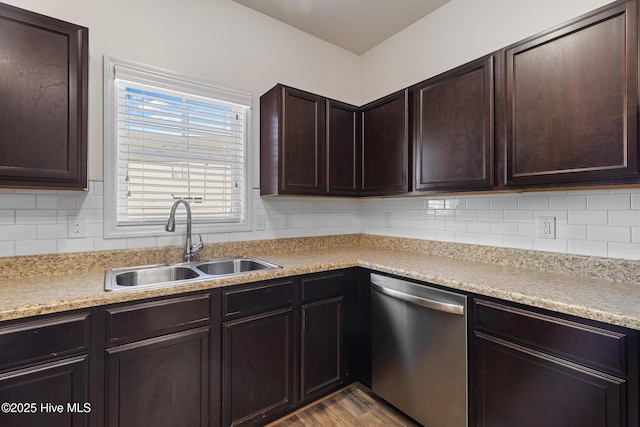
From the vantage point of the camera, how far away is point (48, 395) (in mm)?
1167

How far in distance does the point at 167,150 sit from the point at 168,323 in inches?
46.5

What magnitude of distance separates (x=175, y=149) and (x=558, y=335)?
91.8 inches

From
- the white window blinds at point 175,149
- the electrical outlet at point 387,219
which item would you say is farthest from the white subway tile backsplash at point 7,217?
the electrical outlet at point 387,219

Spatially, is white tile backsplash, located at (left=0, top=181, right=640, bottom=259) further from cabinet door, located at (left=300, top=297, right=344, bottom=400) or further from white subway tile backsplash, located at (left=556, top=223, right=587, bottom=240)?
cabinet door, located at (left=300, top=297, right=344, bottom=400)

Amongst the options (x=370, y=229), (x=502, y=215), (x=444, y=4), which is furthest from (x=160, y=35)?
(x=502, y=215)

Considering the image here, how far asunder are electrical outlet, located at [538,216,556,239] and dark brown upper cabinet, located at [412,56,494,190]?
1.39 ft

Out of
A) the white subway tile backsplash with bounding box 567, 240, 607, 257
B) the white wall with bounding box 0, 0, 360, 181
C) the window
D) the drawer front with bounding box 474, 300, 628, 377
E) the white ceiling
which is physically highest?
the white ceiling

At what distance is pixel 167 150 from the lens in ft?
6.63

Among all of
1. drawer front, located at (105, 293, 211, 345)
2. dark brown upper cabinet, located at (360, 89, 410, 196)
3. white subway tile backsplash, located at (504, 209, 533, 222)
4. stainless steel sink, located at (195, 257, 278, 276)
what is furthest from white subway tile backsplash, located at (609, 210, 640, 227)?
drawer front, located at (105, 293, 211, 345)

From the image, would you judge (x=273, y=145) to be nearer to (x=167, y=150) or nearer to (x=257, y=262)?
(x=167, y=150)

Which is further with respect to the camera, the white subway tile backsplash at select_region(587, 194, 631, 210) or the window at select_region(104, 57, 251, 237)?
the window at select_region(104, 57, 251, 237)

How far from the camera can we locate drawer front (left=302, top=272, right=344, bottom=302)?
185 cm

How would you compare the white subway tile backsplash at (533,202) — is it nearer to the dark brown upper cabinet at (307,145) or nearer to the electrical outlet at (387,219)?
the electrical outlet at (387,219)

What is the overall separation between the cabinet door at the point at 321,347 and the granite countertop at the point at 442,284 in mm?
275
